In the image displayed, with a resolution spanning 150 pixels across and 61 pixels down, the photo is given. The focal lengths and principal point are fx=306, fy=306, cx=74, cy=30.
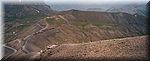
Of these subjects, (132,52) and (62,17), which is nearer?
(132,52)

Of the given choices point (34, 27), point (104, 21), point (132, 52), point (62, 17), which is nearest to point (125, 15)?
point (104, 21)

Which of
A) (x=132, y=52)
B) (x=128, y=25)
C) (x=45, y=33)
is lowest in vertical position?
(x=128, y=25)

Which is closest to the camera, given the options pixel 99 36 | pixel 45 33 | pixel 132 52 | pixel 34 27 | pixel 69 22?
pixel 132 52

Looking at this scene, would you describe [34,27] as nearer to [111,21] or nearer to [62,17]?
[62,17]

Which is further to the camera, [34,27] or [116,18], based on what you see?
[116,18]

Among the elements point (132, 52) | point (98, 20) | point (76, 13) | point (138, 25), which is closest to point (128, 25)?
point (138, 25)

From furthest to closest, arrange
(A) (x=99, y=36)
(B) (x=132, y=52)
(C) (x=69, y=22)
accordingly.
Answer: (C) (x=69, y=22) < (A) (x=99, y=36) < (B) (x=132, y=52)

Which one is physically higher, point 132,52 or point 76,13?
point 132,52

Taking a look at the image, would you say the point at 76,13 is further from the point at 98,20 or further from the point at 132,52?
the point at 132,52

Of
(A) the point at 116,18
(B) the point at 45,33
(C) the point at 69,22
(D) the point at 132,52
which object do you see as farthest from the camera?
(A) the point at 116,18
